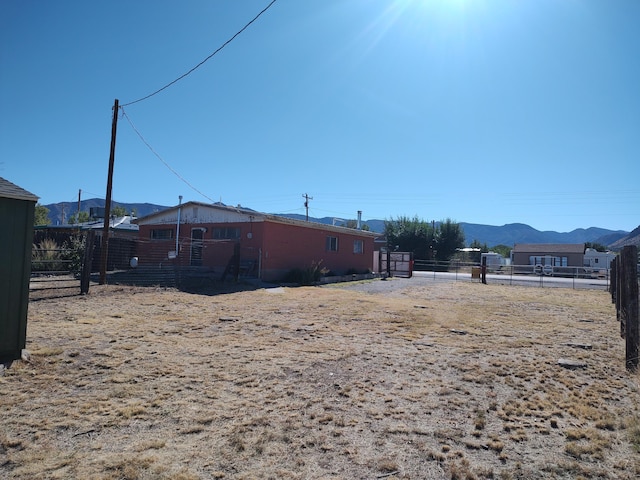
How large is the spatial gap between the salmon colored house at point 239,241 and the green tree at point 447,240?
82.3 feet

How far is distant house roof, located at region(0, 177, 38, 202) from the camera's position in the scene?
477cm

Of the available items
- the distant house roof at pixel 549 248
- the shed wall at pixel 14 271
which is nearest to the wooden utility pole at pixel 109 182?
the shed wall at pixel 14 271

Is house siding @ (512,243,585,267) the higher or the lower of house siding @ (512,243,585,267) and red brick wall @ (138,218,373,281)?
the higher

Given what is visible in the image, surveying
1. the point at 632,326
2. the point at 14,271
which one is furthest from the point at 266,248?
the point at 632,326

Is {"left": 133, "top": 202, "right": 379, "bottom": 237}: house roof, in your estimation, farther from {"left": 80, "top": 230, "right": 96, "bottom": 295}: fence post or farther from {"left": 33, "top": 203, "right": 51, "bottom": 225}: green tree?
{"left": 33, "top": 203, "right": 51, "bottom": 225}: green tree

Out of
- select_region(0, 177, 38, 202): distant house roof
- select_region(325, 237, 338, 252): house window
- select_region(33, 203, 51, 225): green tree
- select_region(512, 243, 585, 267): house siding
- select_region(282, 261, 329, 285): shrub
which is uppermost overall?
select_region(33, 203, 51, 225): green tree

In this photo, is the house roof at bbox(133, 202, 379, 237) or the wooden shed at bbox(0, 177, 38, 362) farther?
the house roof at bbox(133, 202, 379, 237)

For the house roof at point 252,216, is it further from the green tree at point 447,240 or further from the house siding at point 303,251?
the green tree at point 447,240

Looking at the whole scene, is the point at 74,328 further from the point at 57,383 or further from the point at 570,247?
the point at 570,247

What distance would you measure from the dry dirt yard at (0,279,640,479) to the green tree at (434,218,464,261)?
40.1 meters

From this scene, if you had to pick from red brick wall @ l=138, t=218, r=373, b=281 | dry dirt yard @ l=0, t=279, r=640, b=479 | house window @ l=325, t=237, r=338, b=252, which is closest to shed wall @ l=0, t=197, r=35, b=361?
dry dirt yard @ l=0, t=279, r=640, b=479

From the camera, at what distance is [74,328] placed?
702cm

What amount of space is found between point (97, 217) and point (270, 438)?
1308 inches

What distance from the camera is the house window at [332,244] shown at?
2347 cm
